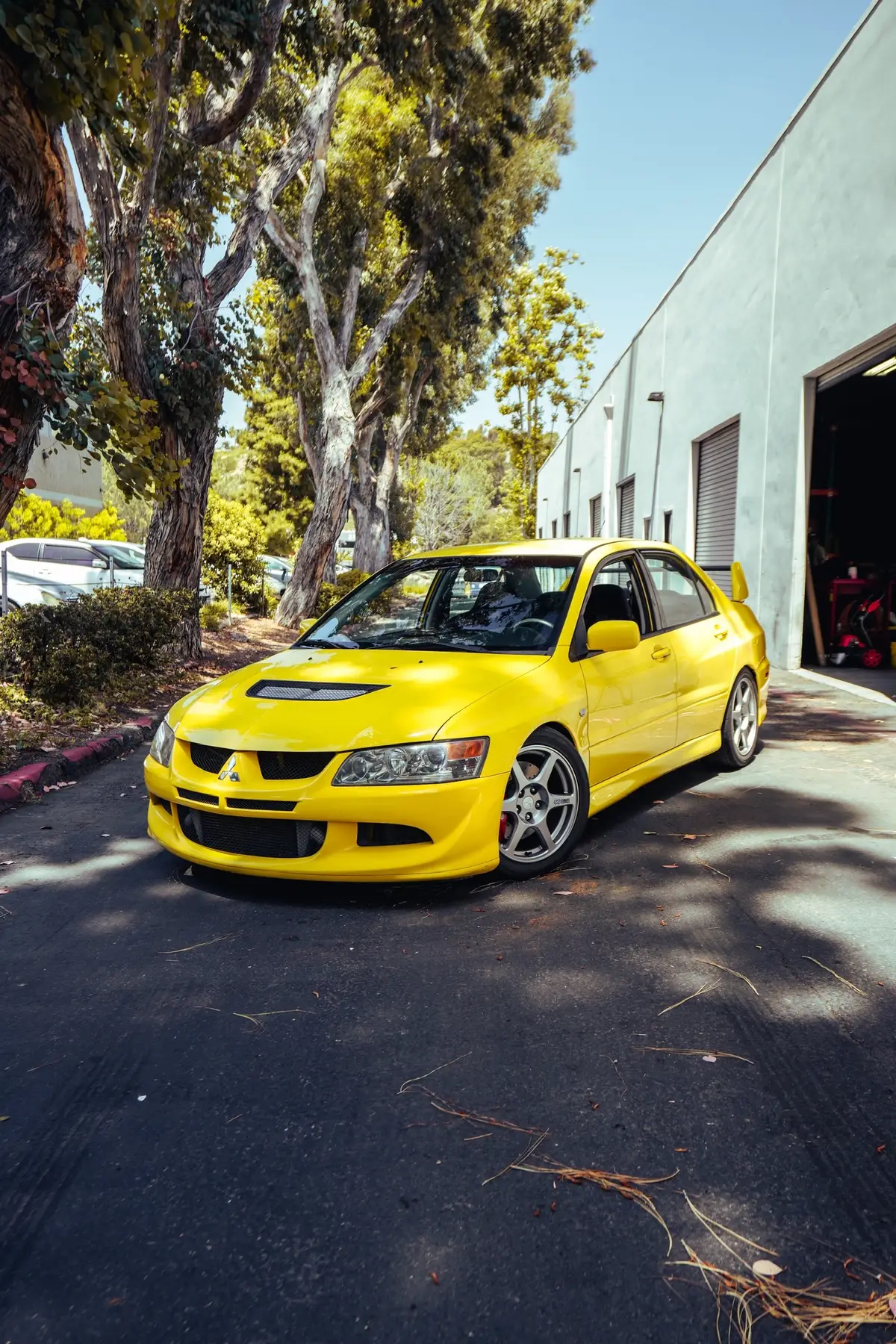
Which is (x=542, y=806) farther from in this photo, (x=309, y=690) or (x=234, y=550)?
(x=234, y=550)

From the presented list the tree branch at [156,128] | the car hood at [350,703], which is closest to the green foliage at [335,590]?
the tree branch at [156,128]

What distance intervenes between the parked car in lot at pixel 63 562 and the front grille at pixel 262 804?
42.0 feet

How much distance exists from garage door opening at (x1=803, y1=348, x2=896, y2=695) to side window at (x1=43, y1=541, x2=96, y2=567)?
461 inches

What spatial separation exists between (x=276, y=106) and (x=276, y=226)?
184 centimetres

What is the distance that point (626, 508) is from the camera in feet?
78.1

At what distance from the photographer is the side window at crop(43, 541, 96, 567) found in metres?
16.5

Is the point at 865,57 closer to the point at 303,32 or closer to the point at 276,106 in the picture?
the point at 303,32

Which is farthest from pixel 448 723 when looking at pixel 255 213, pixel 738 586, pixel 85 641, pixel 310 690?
pixel 255 213

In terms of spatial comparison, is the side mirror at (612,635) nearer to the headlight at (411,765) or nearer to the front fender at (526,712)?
the front fender at (526,712)

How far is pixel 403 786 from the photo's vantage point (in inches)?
152

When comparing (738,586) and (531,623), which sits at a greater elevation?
(738,586)

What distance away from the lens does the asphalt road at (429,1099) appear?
1.93 metres

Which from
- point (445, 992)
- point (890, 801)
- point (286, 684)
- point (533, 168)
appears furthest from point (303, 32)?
point (533, 168)

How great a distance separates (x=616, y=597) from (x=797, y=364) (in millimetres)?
7807
